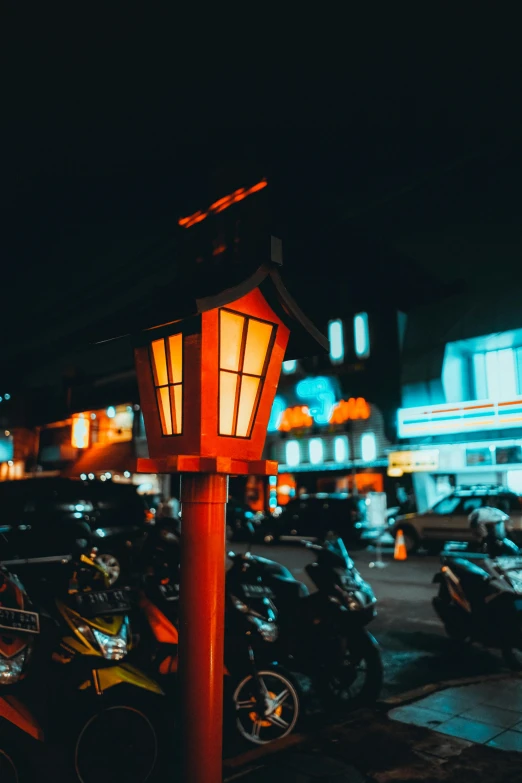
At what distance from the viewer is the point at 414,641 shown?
26.8 feet

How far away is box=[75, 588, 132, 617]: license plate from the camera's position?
168 inches

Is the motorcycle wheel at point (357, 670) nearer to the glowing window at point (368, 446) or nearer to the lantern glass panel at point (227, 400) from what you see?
the lantern glass panel at point (227, 400)

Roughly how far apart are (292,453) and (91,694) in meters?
28.8

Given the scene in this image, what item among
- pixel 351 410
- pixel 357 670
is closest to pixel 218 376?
pixel 357 670

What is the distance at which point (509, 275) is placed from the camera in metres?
22.0

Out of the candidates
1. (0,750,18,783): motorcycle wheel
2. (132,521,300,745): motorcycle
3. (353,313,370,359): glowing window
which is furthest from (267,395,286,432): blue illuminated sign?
(0,750,18,783): motorcycle wheel

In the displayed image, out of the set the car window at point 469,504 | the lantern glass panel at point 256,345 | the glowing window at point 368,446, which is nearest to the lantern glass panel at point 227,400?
the lantern glass panel at point 256,345

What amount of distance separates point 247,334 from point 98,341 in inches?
39.3

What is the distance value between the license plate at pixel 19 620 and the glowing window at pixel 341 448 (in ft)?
88.0

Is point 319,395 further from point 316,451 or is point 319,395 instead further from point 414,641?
point 414,641

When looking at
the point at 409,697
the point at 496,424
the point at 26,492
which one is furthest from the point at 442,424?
the point at 409,697

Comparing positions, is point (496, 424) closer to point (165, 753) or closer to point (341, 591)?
point (341, 591)

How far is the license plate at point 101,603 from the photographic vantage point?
14.0 ft

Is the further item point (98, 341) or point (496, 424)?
→ point (496, 424)
